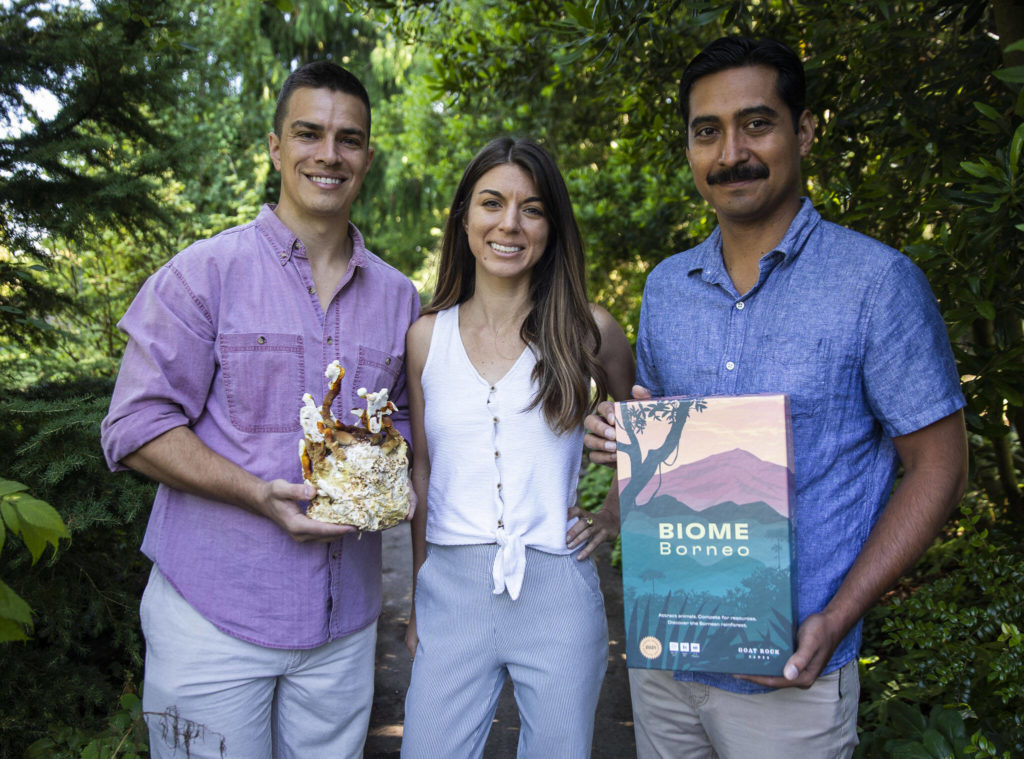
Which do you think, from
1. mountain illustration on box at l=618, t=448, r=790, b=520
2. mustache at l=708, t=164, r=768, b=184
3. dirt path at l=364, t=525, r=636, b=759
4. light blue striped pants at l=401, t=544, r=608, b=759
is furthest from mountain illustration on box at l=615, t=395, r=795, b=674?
dirt path at l=364, t=525, r=636, b=759

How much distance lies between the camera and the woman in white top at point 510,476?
2.00 metres

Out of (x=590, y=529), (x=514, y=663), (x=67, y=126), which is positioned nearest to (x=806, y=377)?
(x=590, y=529)

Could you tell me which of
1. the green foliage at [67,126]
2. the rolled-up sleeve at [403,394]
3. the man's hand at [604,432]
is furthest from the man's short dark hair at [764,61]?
the green foliage at [67,126]

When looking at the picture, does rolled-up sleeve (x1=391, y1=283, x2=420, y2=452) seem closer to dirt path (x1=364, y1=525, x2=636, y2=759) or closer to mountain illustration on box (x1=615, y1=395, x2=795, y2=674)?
mountain illustration on box (x1=615, y1=395, x2=795, y2=674)

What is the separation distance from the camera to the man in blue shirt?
1.63 metres

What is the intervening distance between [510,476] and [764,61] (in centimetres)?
119

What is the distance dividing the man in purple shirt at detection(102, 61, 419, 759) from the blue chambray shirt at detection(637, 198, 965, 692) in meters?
0.99

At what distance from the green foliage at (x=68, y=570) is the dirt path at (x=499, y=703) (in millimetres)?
1116

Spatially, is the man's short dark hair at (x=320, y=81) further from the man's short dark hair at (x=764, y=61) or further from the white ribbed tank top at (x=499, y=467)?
the man's short dark hair at (x=764, y=61)

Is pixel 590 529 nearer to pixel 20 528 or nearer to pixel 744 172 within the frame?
pixel 744 172

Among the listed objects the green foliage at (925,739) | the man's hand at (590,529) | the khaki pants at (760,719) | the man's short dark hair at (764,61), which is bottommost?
the green foliage at (925,739)

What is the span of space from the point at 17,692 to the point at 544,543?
205 cm

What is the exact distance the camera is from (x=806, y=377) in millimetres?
1710

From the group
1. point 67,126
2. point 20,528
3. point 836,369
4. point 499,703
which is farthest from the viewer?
point 499,703
